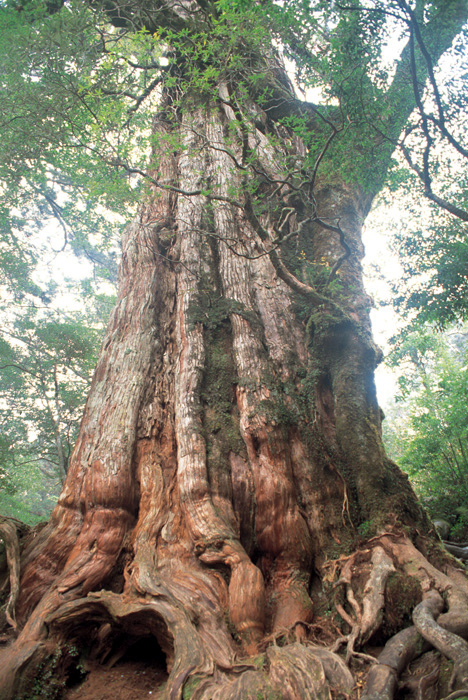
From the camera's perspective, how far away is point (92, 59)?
5266 millimetres

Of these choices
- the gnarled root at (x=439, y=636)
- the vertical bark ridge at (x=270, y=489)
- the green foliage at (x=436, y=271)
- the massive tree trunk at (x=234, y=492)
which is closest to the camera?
the gnarled root at (x=439, y=636)

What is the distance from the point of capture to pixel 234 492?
362 cm

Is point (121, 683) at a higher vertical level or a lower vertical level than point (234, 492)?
lower

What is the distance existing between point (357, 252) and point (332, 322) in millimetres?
1812

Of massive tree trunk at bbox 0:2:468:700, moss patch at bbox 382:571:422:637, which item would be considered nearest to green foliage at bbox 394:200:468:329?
massive tree trunk at bbox 0:2:468:700

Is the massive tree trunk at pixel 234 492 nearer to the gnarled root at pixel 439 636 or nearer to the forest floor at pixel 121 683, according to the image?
the gnarled root at pixel 439 636

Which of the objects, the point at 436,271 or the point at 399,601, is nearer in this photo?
the point at 399,601

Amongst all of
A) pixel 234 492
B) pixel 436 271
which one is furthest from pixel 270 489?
pixel 436 271

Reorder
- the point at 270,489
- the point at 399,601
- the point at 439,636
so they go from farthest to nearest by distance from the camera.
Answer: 1. the point at 270,489
2. the point at 399,601
3. the point at 439,636

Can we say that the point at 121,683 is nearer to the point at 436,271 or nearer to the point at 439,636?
the point at 439,636

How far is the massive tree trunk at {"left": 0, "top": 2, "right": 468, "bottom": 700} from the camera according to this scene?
8.11 ft

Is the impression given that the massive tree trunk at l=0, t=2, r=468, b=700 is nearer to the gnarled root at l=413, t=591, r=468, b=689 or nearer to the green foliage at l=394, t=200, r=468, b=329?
the gnarled root at l=413, t=591, r=468, b=689

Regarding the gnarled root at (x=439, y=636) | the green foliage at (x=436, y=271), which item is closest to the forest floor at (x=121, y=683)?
the gnarled root at (x=439, y=636)

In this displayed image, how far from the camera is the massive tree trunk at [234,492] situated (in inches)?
97.3
